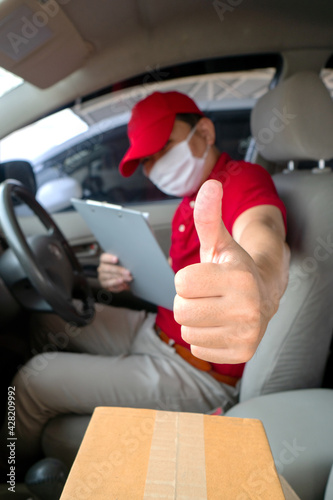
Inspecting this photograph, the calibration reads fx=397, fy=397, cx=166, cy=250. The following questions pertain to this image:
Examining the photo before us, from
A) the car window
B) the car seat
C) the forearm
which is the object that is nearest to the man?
the forearm

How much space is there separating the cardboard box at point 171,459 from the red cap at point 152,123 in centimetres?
86

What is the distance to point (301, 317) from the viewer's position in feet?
3.28

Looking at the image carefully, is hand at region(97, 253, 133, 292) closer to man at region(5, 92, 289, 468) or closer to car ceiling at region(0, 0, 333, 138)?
man at region(5, 92, 289, 468)

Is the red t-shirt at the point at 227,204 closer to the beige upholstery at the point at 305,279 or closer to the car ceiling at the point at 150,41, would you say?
the beige upholstery at the point at 305,279

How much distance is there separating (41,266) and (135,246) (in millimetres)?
293

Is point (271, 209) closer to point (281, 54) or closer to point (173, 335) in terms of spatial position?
point (173, 335)

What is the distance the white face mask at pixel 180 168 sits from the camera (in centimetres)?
127

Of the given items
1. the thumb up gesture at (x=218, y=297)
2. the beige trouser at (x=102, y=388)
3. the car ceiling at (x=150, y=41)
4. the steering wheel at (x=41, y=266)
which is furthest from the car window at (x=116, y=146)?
the thumb up gesture at (x=218, y=297)

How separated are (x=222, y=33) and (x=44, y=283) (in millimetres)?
1014

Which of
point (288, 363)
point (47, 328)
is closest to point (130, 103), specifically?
point (47, 328)

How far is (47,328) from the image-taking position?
148cm

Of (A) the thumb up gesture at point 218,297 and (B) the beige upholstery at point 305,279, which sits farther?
(B) the beige upholstery at point 305,279

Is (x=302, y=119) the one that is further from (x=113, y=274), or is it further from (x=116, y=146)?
(x=116, y=146)

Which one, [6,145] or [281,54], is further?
[281,54]
